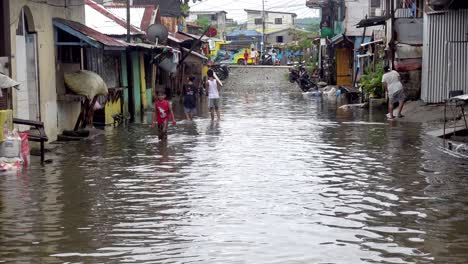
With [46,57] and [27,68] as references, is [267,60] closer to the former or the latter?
[46,57]

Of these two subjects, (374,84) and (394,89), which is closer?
(394,89)

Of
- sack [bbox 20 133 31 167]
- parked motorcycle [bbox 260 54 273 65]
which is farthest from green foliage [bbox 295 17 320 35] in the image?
sack [bbox 20 133 31 167]

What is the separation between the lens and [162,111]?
17.6m

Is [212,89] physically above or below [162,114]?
above

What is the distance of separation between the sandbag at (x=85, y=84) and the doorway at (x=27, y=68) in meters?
1.58

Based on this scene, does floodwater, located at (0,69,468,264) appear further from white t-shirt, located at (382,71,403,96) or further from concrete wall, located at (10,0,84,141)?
white t-shirt, located at (382,71,403,96)

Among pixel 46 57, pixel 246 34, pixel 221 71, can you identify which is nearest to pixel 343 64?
pixel 221 71

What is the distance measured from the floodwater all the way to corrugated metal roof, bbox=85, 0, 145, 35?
10777 millimetres

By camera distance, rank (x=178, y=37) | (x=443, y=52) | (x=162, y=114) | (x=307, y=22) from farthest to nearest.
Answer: (x=307, y=22) < (x=178, y=37) < (x=443, y=52) < (x=162, y=114)

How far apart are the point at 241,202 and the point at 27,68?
334 inches

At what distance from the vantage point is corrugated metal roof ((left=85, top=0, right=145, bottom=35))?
91.5ft

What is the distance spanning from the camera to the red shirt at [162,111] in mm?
17562

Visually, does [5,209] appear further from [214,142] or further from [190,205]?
[214,142]

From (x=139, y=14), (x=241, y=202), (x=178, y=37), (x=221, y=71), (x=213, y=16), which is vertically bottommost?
(x=241, y=202)
